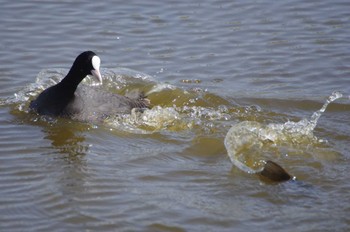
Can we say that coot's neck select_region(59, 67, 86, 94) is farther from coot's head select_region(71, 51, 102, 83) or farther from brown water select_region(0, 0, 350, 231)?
brown water select_region(0, 0, 350, 231)

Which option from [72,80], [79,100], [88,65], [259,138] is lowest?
[259,138]

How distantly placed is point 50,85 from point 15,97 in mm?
481

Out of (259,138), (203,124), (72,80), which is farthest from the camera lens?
(72,80)

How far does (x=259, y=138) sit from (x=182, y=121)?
0.88 m

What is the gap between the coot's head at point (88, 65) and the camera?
7418 mm

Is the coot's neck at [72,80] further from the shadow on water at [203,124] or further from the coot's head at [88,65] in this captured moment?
the shadow on water at [203,124]

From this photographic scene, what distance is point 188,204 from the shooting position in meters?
5.55

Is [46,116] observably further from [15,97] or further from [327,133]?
[327,133]

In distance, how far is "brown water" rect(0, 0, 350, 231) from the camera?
548 cm

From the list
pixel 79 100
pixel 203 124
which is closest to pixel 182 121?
pixel 203 124

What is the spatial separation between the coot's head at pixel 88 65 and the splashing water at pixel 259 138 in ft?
4.71

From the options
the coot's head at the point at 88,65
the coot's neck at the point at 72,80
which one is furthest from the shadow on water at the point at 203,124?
the coot's head at the point at 88,65

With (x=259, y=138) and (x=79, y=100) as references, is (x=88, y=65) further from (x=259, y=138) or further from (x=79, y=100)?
(x=259, y=138)

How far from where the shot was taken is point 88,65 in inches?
295
